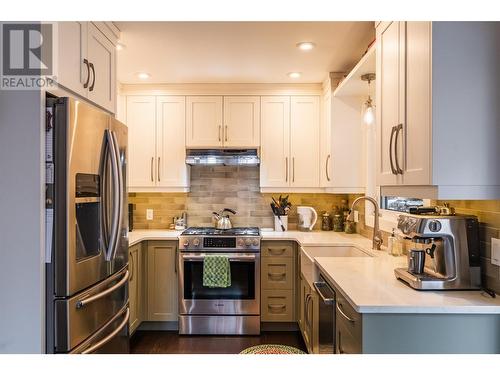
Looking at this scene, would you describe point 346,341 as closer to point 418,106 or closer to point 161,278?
point 418,106

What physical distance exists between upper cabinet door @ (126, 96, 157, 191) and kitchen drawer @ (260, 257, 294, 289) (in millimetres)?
1432

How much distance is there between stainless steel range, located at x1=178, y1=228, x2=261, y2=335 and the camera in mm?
3143

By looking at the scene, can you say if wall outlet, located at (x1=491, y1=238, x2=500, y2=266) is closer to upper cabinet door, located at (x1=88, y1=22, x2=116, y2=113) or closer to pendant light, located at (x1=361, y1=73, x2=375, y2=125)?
pendant light, located at (x1=361, y1=73, x2=375, y2=125)

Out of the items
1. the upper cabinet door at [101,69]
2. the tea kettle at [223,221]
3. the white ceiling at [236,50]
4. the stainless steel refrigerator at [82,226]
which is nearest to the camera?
the stainless steel refrigerator at [82,226]

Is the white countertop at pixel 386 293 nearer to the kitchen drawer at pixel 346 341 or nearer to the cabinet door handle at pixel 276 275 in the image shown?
the kitchen drawer at pixel 346 341

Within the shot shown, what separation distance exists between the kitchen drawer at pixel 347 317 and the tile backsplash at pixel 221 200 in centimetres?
216

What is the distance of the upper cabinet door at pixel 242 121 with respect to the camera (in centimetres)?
347

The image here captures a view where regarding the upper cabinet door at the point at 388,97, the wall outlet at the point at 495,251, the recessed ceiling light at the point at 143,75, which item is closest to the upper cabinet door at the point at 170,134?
the recessed ceiling light at the point at 143,75

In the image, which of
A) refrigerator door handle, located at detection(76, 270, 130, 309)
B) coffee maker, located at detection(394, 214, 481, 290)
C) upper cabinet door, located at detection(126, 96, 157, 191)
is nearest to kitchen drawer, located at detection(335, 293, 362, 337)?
coffee maker, located at detection(394, 214, 481, 290)

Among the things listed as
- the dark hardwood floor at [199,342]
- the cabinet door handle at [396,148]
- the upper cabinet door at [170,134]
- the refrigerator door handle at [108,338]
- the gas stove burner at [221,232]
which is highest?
the upper cabinet door at [170,134]

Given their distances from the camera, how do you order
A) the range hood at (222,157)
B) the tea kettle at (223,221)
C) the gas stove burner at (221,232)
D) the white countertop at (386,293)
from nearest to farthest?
the white countertop at (386,293), the gas stove burner at (221,232), the range hood at (222,157), the tea kettle at (223,221)

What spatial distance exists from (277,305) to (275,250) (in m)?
0.53

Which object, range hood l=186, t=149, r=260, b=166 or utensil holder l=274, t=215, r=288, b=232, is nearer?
range hood l=186, t=149, r=260, b=166

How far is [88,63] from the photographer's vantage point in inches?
74.7
